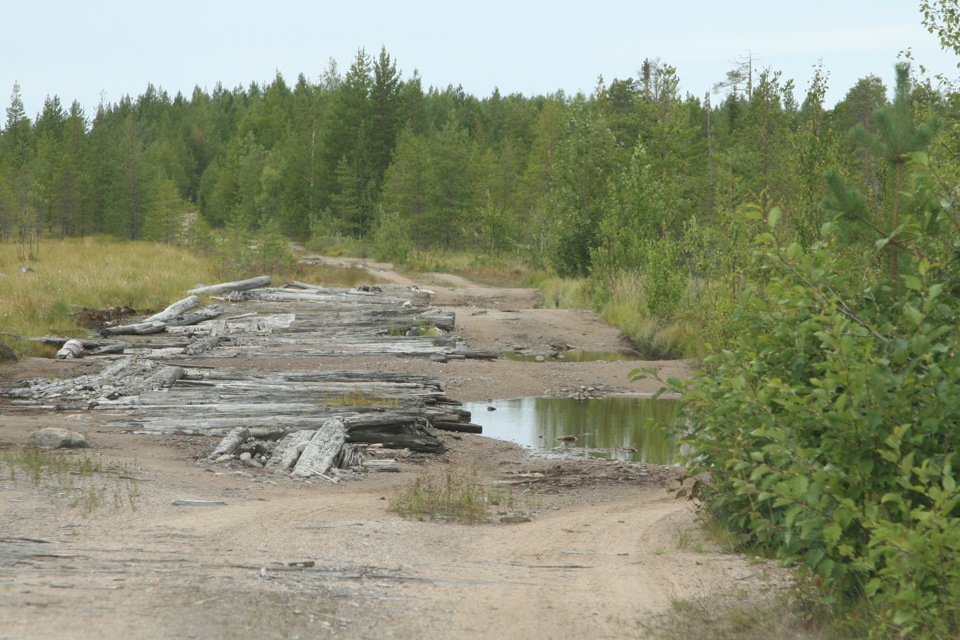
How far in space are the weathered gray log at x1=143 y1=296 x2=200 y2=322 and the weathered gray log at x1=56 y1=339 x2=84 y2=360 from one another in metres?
3.84

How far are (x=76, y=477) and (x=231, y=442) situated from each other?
7.47 feet

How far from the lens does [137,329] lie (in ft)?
70.5

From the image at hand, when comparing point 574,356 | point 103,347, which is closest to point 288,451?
point 103,347

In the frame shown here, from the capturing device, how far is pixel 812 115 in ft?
43.0

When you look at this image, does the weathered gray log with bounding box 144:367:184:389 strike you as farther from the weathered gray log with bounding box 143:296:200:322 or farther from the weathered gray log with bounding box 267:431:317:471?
the weathered gray log with bounding box 143:296:200:322

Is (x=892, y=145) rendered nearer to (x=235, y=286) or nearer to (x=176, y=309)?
(x=176, y=309)

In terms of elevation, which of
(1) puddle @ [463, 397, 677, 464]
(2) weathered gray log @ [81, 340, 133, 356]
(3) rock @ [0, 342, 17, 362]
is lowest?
(1) puddle @ [463, 397, 677, 464]

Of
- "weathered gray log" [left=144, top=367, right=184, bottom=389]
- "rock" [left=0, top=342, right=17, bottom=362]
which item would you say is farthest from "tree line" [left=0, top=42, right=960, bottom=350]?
"rock" [left=0, top=342, right=17, bottom=362]

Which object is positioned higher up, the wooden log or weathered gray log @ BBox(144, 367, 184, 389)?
weathered gray log @ BBox(144, 367, 184, 389)

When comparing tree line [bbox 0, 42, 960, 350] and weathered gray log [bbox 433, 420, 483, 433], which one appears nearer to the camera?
weathered gray log [bbox 433, 420, 483, 433]

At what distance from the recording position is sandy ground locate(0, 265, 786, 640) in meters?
4.86

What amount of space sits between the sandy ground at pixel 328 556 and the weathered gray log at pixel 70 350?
737 cm

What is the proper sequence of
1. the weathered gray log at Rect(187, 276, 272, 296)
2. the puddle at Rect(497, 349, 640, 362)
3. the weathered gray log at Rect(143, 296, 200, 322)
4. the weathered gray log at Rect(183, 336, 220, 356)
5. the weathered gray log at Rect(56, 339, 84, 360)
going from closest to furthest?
1. the weathered gray log at Rect(56, 339, 84, 360)
2. the weathered gray log at Rect(183, 336, 220, 356)
3. the puddle at Rect(497, 349, 640, 362)
4. the weathered gray log at Rect(143, 296, 200, 322)
5. the weathered gray log at Rect(187, 276, 272, 296)

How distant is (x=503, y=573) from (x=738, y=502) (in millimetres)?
1848
